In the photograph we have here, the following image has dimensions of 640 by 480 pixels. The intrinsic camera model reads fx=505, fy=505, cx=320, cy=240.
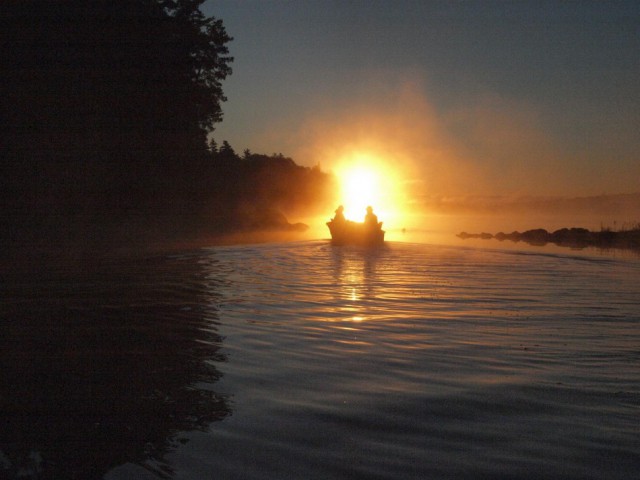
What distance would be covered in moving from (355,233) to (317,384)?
27.6 metres

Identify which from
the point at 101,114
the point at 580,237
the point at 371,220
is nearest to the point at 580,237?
the point at 580,237

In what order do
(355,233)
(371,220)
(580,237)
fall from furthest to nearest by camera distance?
(580,237) → (355,233) → (371,220)

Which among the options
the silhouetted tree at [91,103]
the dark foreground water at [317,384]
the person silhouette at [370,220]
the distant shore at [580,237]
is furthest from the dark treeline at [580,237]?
the silhouetted tree at [91,103]

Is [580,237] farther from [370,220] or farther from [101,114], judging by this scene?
[101,114]

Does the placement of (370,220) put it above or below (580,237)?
above

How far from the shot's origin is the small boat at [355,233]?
110 ft

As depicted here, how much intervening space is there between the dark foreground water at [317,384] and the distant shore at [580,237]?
2847cm

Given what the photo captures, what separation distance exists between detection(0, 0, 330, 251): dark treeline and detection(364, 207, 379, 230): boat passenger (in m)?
17.7

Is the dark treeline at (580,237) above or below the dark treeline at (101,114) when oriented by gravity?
below

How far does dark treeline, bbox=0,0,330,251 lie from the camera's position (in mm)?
31500

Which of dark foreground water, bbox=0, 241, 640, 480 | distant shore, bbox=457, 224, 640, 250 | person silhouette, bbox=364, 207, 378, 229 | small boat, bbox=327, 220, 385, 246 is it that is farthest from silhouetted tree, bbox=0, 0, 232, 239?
distant shore, bbox=457, 224, 640, 250

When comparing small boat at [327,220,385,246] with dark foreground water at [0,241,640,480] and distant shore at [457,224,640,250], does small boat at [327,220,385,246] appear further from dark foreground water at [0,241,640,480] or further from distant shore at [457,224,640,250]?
dark foreground water at [0,241,640,480]

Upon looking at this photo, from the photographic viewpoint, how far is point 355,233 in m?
33.7

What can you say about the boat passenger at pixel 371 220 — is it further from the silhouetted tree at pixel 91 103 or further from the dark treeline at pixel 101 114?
the silhouetted tree at pixel 91 103
